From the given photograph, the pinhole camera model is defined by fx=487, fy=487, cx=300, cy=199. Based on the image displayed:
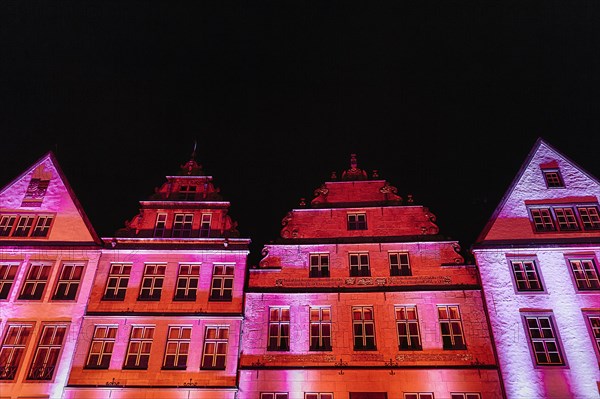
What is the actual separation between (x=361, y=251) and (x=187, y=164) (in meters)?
12.0

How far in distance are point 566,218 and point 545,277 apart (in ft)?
13.5

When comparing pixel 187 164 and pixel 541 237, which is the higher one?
pixel 187 164

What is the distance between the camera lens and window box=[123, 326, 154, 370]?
23172 mm

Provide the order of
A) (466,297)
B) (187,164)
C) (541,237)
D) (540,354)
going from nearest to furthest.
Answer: (540,354) < (466,297) < (541,237) < (187,164)

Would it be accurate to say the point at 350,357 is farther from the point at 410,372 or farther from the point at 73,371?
the point at 73,371

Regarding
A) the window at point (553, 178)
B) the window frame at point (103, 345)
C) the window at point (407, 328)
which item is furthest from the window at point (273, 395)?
the window at point (553, 178)

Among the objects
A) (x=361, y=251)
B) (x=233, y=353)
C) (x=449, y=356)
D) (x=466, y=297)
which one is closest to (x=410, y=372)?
(x=449, y=356)

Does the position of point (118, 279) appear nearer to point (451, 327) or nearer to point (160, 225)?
point (160, 225)

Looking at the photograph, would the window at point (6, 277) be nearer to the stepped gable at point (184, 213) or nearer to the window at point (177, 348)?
the stepped gable at point (184, 213)

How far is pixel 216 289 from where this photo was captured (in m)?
25.2

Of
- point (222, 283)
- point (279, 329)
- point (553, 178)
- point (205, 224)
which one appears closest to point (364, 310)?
point (279, 329)

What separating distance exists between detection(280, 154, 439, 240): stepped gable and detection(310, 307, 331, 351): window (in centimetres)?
420

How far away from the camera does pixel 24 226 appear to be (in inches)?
1076

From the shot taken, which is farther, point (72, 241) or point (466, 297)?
point (72, 241)
